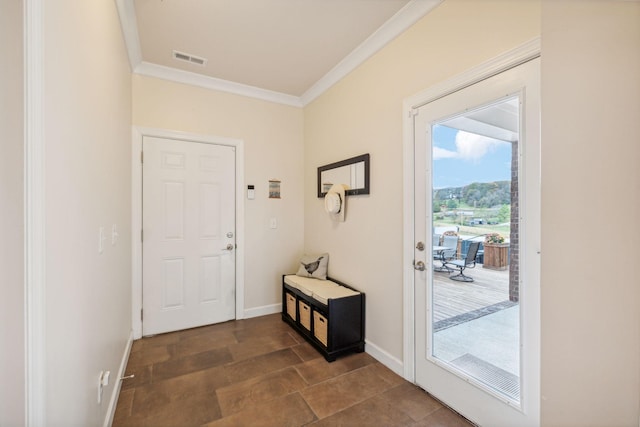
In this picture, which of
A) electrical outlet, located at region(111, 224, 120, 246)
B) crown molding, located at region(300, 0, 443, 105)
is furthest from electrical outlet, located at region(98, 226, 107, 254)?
crown molding, located at region(300, 0, 443, 105)

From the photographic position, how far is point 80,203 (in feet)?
3.83

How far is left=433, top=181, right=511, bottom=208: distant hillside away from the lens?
1.54 meters

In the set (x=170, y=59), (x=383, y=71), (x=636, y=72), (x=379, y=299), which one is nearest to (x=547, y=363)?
(x=636, y=72)

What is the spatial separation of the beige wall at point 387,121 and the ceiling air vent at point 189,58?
1.29 metres

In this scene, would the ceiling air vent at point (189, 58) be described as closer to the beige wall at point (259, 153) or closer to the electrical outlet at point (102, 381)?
the beige wall at point (259, 153)

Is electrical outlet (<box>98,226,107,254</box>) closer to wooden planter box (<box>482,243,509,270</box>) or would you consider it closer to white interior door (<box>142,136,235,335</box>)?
white interior door (<box>142,136,235,335</box>)

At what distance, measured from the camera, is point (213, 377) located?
210 centimetres

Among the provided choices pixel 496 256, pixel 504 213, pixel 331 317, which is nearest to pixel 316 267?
pixel 331 317

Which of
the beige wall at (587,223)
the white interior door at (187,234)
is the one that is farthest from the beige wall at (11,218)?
the white interior door at (187,234)

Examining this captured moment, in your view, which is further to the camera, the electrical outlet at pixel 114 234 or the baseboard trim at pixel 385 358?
the baseboard trim at pixel 385 358

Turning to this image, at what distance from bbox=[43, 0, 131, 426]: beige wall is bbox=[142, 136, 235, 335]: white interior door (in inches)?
33.7

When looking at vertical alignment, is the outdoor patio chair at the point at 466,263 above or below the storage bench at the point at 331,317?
above

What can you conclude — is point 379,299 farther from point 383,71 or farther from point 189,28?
point 189,28

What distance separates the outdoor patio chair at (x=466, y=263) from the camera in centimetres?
170
